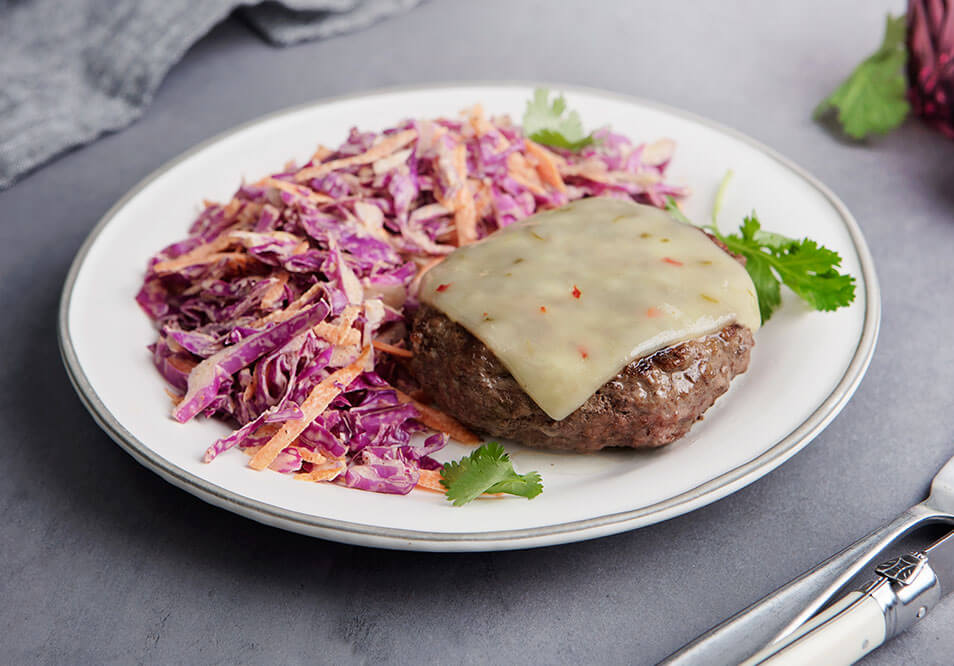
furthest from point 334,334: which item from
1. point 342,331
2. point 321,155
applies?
point 321,155

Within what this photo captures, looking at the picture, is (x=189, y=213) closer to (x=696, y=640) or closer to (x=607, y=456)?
(x=607, y=456)

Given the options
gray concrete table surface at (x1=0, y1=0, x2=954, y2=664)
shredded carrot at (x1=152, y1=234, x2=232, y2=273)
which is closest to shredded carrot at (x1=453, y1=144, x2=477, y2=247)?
shredded carrot at (x1=152, y1=234, x2=232, y2=273)

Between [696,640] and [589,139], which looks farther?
[589,139]

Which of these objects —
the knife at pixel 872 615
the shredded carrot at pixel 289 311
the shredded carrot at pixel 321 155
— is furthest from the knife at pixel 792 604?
the shredded carrot at pixel 321 155

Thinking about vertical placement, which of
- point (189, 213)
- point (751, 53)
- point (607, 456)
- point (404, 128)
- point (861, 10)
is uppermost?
point (861, 10)

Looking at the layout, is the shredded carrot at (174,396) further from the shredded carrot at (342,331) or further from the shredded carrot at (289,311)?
the shredded carrot at (342,331)

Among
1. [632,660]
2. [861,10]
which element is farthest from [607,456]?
[861,10]

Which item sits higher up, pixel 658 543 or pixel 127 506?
pixel 658 543
